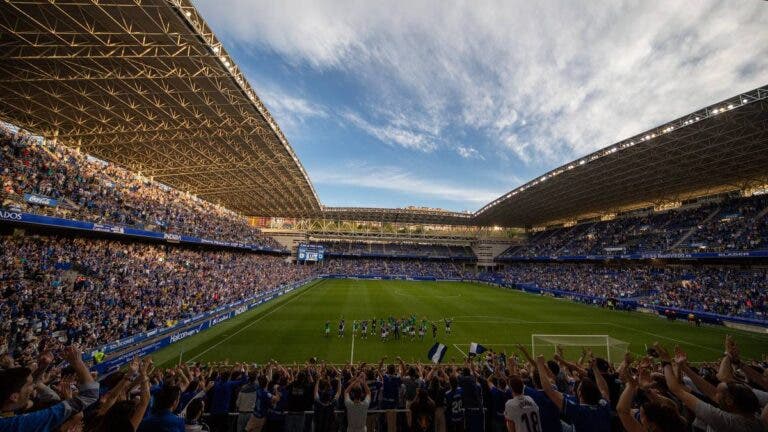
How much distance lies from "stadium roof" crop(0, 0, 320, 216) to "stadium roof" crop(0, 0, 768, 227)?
73mm

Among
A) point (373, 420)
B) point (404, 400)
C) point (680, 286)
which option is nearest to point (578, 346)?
point (404, 400)

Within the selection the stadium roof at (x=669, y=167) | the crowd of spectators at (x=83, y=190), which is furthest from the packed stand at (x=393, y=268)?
the crowd of spectators at (x=83, y=190)

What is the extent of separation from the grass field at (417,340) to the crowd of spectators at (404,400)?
30.8ft

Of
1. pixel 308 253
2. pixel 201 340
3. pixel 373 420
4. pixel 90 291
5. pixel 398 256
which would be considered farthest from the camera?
pixel 398 256

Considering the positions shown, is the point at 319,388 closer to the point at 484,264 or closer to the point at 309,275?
the point at 309,275

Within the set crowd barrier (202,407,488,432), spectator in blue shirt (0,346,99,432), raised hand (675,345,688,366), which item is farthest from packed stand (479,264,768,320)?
spectator in blue shirt (0,346,99,432)

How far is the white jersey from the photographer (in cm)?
379

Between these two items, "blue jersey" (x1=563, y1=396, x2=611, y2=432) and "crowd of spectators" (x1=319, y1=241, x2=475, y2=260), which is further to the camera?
"crowd of spectators" (x1=319, y1=241, x2=475, y2=260)

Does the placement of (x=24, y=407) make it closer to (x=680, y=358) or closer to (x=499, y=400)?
(x=499, y=400)

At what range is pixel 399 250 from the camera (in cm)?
7650

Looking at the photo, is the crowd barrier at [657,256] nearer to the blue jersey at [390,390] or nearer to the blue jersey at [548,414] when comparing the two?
the blue jersey at [548,414]

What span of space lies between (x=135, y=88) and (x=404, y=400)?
2313cm

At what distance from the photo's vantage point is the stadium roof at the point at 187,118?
582 inches

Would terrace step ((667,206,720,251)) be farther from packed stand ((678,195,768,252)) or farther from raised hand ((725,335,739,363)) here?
raised hand ((725,335,739,363))
